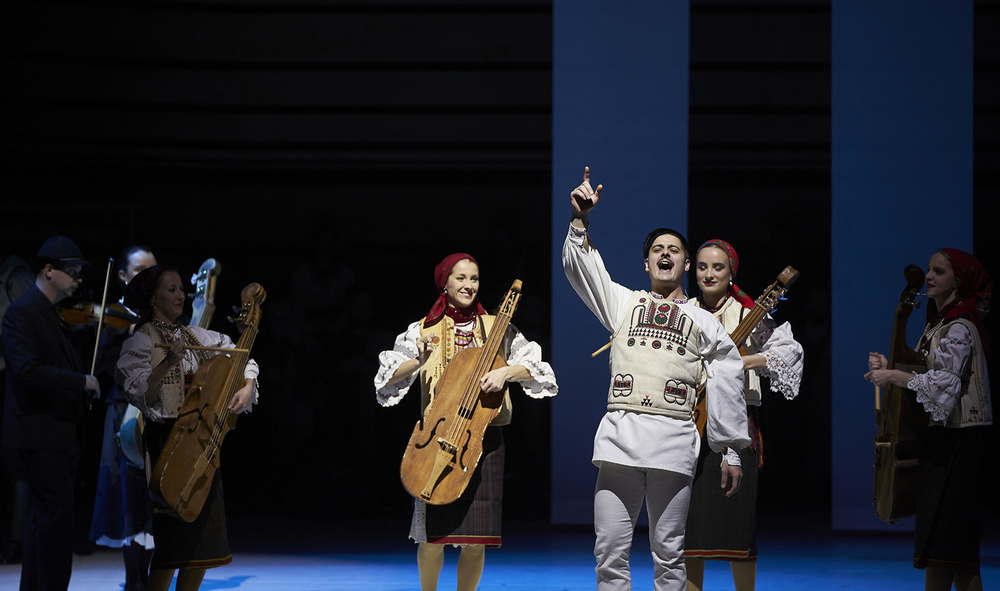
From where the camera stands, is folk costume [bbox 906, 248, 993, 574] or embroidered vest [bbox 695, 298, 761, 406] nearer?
folk costume [bbox 906, 248, 993, 574]

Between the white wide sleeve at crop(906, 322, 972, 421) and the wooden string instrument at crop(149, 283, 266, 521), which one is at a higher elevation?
the white wide sleeve at crop(906, 322, 972, 421)

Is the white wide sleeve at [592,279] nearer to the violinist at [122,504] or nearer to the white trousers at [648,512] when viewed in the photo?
the white trousers at [648,512]

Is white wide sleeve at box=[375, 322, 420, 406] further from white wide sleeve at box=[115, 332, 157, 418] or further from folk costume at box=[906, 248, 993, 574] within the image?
folk costume at box=[906, 248, 993, 574]

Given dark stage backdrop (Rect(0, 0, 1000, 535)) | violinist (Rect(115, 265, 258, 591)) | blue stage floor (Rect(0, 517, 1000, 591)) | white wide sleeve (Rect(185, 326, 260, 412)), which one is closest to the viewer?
violinist (Rect(115, 265, 258, 591))

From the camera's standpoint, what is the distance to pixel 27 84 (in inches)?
254

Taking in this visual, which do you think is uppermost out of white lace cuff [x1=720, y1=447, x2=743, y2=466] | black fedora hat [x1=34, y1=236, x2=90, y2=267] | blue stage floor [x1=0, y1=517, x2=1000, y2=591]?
black fedora hat [x1=34, y1=236, x2=90, y2=267]

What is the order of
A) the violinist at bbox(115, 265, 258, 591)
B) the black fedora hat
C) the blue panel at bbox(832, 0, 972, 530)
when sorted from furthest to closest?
the blue panel at bbox(832, 0, 972, 530)
the black fedora hat
the violinist at bbox(115, 265, 258, 591)

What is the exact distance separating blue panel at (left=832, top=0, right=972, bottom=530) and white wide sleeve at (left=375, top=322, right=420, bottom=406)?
3308mm

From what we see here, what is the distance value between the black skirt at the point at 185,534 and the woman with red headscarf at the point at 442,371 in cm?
71

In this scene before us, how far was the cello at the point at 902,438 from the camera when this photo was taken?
372 cm

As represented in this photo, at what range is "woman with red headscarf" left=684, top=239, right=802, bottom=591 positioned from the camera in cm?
365

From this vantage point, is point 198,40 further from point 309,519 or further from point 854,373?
point 854,373

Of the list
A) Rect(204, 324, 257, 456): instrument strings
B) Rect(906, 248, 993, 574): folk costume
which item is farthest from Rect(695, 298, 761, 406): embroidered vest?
Rect(204, 324, 257, 456): instrument strings

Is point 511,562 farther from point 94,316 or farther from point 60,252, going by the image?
point 60,252
